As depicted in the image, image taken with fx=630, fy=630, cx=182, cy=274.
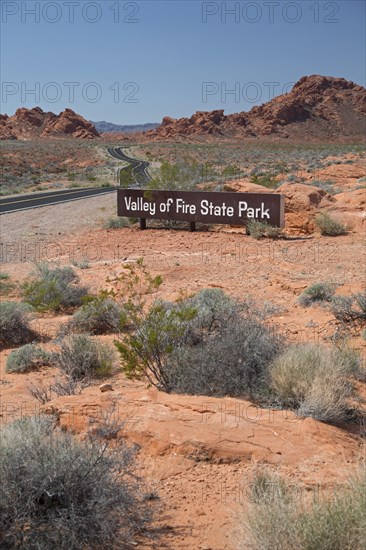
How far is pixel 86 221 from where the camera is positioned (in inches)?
898

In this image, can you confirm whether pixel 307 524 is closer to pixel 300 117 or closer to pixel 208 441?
pixel 208 441

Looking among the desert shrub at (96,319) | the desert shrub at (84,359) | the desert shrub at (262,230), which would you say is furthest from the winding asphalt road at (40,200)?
the desert shrub at (84,359)

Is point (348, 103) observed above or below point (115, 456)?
above

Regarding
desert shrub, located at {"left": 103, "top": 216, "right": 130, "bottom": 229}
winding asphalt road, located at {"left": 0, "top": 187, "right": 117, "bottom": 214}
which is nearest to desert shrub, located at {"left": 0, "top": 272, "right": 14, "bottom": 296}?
desert shrub, located at {"left": 103, "top": 216, "right": 130, "bottom": 229}

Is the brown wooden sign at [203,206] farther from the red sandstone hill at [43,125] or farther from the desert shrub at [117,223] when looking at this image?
the red sandstone hill at [43,125]

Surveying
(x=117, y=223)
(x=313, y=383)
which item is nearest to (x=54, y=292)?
(x=313, y=383)

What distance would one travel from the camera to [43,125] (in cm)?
15312

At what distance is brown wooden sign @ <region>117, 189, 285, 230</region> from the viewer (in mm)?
16703

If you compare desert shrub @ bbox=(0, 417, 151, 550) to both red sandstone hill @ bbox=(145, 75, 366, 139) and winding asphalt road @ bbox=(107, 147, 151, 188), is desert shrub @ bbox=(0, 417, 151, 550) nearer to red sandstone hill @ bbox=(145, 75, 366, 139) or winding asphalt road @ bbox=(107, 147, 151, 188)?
winding asphalt road @ bbox=(107, 147, 151, 188)

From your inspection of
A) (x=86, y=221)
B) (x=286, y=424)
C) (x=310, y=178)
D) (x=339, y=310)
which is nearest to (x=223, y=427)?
(x=286, y=424)

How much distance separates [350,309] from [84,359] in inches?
142

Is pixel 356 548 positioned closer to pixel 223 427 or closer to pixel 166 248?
pixel 223 427

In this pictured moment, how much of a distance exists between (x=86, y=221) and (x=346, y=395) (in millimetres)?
18038

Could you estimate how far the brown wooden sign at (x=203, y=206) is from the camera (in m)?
16.7
